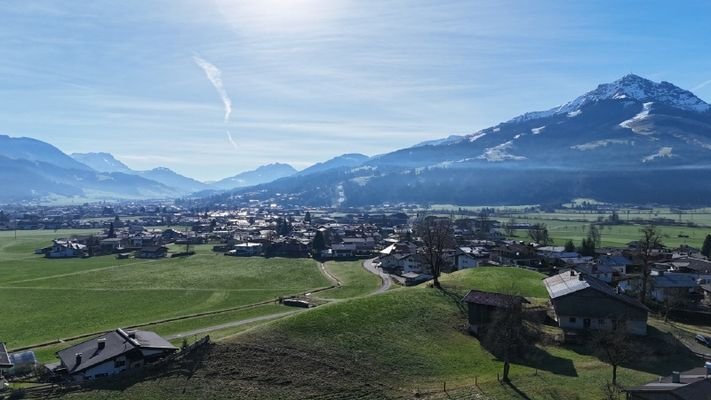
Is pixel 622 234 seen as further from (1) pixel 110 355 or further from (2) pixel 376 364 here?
(1) pixel 110 355

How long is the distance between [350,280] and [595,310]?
42.6 m

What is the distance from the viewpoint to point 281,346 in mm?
35875

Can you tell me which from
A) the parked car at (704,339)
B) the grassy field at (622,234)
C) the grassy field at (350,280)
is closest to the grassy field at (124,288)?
the grassy field at (350,280)

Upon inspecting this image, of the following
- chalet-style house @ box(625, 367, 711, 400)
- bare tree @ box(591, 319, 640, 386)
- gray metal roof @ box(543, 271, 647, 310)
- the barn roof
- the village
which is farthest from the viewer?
gray metal roof @ box(543, 271, 647, 310)

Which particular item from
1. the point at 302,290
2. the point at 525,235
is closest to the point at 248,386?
the point at 302,290

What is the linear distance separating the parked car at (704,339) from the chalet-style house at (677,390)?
20.3m

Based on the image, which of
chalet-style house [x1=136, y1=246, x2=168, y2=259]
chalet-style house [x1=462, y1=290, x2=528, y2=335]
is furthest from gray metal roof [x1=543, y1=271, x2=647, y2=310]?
chalet-style house [x1=136, y1=246, x2=168, y2=259]

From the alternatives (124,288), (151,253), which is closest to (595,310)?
(124,288)

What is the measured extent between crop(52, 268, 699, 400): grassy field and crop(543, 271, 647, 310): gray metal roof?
140 inches

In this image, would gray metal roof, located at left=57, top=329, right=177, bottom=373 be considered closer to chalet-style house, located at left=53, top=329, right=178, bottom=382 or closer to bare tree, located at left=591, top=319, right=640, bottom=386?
chalet-style house, located at left=53, top=329, right=178, bottom=382

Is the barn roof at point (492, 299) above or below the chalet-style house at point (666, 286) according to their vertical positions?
above

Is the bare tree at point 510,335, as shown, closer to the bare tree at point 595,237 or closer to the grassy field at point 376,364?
the grassy field at point 376,364

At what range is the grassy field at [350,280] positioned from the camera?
2768 inches

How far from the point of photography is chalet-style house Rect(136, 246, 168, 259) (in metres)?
118
